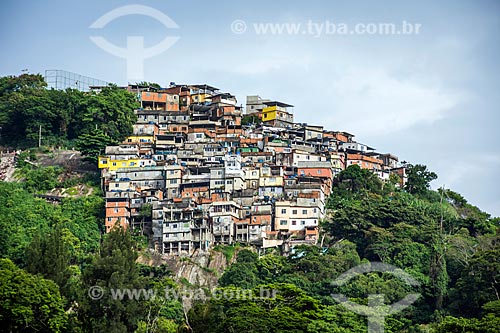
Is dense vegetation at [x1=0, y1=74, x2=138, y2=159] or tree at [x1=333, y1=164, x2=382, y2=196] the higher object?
dense vegetation at [x1=0, y1=74, x2=138, y2=159]

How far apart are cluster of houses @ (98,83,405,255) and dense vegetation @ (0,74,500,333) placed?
4.52ft

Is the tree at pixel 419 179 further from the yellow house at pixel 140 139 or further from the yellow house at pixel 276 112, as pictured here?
the yellow house at pixel 140 139

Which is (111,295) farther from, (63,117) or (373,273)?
(63,117)

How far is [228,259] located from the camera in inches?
2251

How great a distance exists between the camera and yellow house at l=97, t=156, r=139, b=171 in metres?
66.0

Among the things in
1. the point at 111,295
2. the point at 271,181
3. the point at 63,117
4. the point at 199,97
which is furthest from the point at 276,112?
the point at 111,295

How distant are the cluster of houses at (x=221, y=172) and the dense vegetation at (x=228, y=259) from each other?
1.38m

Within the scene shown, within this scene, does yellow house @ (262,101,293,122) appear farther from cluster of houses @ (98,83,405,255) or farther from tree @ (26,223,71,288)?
tree @ (26,223,71,288)

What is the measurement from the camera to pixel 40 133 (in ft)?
233

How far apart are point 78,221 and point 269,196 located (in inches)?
466

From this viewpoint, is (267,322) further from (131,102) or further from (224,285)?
(131,102)

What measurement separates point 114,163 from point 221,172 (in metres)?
7.68

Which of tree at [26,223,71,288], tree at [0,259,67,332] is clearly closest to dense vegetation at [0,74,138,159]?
tree at [26,223,71,288]

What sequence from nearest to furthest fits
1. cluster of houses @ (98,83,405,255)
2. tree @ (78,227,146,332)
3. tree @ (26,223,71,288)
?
tree @ (78,227,146,332), tree @ (26,223,71,288), cluster of houses @ (98,83,405,255)
